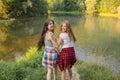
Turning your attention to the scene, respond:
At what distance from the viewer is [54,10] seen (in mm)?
83688

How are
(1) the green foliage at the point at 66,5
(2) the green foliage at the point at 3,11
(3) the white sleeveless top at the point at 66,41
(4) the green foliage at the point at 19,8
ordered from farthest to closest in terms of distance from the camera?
1. (1) the green foliage at the point at 66,5
2. (4) the green foliage at the point at 19,8
3. (2) the green foliage at the point at 3,11
4. (3) the white sleeveless top at the point at 66,41

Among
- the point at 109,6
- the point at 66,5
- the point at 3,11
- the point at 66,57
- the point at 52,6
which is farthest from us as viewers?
the point at 52,6

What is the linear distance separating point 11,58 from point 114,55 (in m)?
6.43

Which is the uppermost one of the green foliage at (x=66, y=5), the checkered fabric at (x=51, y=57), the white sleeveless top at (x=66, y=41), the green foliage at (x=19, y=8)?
the white sleeveless top at (x=66, y=41)

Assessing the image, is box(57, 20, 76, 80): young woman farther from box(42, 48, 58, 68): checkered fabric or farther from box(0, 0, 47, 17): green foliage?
box(0, 0, 47, 17): green foliage

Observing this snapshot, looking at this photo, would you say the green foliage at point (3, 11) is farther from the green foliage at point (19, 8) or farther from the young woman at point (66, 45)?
the young woman at point (66, 45)

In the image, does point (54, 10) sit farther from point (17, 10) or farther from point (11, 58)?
point (11, 58)

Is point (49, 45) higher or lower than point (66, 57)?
higher

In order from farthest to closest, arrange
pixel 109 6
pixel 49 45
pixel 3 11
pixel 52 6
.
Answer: pixel 52 6, pixel 109 6, pixel 3 11, pixel 49 45

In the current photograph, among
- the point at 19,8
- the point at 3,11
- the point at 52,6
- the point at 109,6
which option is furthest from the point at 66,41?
the point at 52,6

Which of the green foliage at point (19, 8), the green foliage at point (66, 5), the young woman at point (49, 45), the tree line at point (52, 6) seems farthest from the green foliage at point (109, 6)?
the young woman at point (49, 45)

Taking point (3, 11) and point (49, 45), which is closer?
point (49, 45)

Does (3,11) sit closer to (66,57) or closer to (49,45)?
(49,45)

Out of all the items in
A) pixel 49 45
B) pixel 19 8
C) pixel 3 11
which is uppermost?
pixel 49 45
